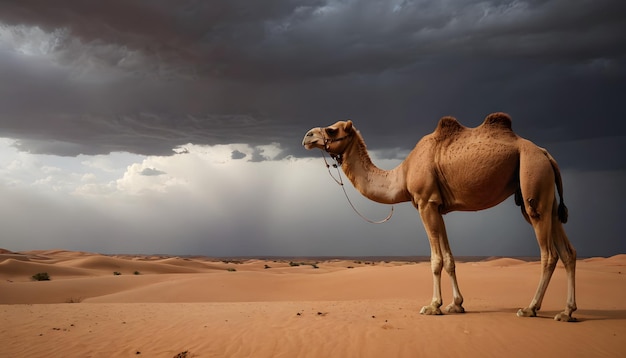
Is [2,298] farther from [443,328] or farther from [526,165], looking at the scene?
[526,165]

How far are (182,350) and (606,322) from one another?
311 inches

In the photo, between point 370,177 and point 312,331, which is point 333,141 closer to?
point 370,177

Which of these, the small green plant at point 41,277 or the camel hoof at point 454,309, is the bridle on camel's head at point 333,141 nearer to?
the camel hoof at point 454,309

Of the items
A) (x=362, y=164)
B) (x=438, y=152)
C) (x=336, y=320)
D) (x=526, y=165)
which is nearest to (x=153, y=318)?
(x=336, y=320)

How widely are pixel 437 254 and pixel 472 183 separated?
1662 mm

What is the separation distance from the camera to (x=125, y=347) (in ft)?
29.8

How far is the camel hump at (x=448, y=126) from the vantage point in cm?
1065

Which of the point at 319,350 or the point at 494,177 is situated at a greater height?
the point at 494,177

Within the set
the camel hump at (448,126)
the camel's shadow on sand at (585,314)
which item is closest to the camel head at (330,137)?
the camel hump at (448,126)

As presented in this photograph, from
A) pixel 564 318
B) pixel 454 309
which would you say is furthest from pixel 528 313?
pixel 454 309

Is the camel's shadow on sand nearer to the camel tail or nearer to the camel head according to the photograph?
the camel tail

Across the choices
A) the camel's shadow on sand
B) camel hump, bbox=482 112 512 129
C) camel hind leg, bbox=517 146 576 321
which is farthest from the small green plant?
camel hind leg, bbox=517 146 576 321

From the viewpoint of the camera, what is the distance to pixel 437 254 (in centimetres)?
1039

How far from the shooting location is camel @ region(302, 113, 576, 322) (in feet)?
30.9
